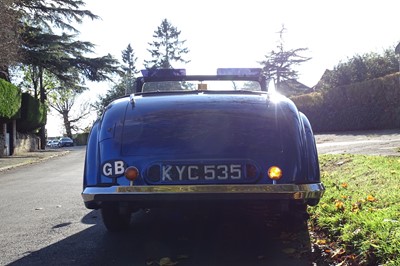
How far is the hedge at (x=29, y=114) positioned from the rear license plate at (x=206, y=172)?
27.5 metres

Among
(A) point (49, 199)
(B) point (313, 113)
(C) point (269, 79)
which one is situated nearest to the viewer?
(C) point (269, 79)

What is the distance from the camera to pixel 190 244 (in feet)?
13.8

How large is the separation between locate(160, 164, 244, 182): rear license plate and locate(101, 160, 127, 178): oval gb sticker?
361mm

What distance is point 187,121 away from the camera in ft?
12.5

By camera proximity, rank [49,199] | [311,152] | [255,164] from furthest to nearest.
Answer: [49,199] → [311,152] → [255,164]

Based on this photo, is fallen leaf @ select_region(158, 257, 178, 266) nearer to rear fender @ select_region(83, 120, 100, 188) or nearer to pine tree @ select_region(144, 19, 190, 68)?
rear fender @ select_region(83, 120, 100, 188)

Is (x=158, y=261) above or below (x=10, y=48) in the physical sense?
below

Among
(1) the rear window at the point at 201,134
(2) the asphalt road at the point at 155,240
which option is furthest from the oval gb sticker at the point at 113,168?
(2) the asphalt road at the point at 155,240

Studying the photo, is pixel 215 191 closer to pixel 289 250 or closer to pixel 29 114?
pixel 289 250

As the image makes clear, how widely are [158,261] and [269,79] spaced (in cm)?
325

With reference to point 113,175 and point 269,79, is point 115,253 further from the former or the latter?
point 269,79

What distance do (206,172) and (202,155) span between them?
0.48 feet

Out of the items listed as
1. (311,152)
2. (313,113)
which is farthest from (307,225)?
(313,113)

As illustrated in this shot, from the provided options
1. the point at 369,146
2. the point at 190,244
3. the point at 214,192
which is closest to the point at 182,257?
the point at 190,244
